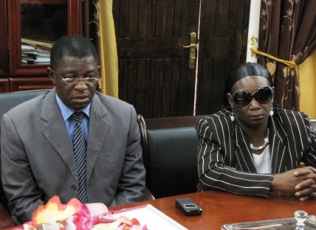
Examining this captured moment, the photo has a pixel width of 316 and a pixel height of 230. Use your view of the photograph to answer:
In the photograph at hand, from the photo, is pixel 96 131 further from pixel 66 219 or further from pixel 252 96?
pixel 66 219

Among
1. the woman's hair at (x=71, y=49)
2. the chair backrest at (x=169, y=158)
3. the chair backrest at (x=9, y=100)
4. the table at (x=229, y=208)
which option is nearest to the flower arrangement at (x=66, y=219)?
the table at (x=229, y=208)

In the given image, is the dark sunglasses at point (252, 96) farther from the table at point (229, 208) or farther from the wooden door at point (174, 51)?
the wooden door at point (174, 51)

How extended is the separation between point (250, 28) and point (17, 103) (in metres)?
2.43

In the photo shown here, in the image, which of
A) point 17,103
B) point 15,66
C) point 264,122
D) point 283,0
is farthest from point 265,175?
point 283,0

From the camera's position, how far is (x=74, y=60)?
78.6 inches

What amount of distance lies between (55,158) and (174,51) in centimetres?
214

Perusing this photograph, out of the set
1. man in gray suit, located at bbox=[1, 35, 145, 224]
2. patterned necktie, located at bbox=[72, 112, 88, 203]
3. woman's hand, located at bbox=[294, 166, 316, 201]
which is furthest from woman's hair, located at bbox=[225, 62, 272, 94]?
patterned necktie, located at bbox=[72, 112, 88, 203]

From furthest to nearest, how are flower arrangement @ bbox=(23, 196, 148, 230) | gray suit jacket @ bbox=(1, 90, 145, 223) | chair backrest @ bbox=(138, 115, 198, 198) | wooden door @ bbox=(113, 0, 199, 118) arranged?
wooden door @ bbox=(113, 0, 199, 118) < chair backrest @ bbox=(138, 115, 198, 198) < gray suit jacket @ bbox=(1, 90, 145, 223) < flower arrangement @ bbox=(23, 196, 148, 230)

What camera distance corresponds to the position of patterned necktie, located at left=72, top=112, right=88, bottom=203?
2.04 metres

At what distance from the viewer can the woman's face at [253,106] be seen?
2.04 m

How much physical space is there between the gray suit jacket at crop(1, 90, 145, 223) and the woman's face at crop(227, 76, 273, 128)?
447 mm

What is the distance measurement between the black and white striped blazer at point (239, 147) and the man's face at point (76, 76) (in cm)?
47

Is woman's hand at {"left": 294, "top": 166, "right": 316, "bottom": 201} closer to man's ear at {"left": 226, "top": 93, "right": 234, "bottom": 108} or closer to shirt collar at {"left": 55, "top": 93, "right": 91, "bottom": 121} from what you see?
man's ear at {"left": 226, "top": 93, "right": 234, "bottom": 108}

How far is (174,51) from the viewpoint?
3996 millimetres
